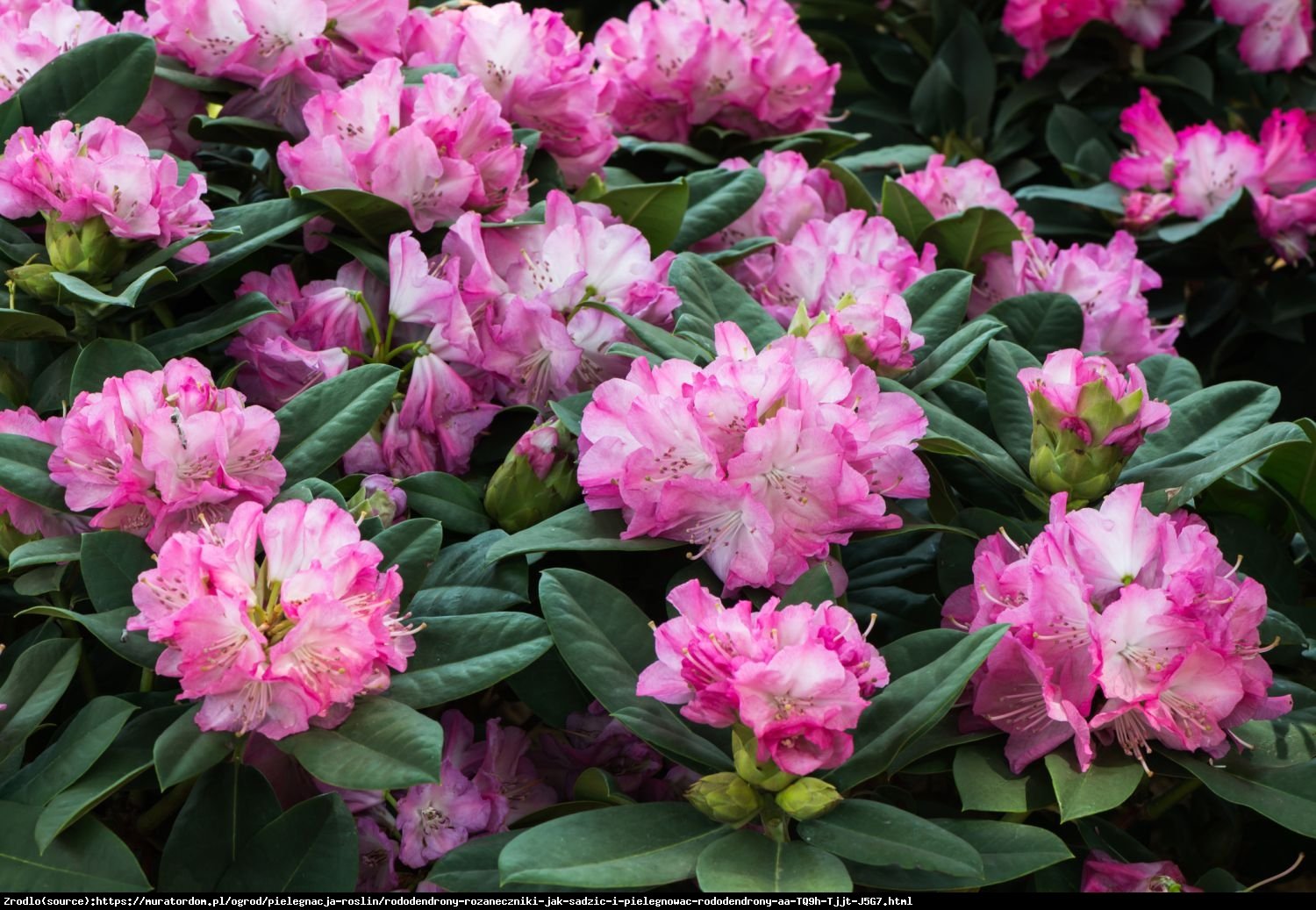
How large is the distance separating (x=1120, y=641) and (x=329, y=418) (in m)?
0.57

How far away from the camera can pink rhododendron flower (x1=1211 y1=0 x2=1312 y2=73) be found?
199cm

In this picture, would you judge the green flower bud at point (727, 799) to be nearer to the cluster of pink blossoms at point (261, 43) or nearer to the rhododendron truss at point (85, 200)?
the rhododendron truss at point (85, 200)

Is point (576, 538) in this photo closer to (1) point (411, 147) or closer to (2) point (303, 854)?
(2) point (303, 854)

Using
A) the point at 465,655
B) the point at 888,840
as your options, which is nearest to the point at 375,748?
the point at 465,655

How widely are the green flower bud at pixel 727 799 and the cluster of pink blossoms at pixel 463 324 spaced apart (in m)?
0.38

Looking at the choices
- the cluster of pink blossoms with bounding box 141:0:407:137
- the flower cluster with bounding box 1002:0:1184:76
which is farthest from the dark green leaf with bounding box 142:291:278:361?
the flower cluster with bounding box 1002:0:1184:76

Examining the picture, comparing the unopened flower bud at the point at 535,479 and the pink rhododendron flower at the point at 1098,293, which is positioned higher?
the unopened flower bud at the point at 535,479

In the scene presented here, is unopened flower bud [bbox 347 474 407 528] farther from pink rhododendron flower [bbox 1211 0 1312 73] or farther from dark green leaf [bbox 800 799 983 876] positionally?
pink rhododendron flower [bbox 1211 0 1312 73]

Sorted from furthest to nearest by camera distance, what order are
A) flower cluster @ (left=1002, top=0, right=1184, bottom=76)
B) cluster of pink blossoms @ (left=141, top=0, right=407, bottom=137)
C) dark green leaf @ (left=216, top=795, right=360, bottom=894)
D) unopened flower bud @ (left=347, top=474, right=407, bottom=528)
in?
1. flower cluster @ (left=1002, top=0, right=1184, bottom=76)
2. cluster of pink blossoms @ (left=141, top=0, right=407, bottom=137)
3. unopened flower bud @ (left=347, top=474, right=407, bottom=528)
4. dark green leaf @ (left=216, top=795, right=360, bottom=894)

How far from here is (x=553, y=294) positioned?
111 centimetres

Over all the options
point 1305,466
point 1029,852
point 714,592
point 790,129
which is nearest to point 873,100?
point 790,129

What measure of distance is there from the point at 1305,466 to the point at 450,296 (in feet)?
2.25

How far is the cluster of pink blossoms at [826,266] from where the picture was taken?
3.40ft

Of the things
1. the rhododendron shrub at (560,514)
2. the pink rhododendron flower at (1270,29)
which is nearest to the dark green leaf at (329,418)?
the rhododendron shrub at (560,514)
